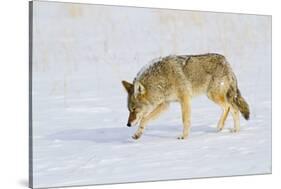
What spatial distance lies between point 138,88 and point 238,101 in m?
0.77

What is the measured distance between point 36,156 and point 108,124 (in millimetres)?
512

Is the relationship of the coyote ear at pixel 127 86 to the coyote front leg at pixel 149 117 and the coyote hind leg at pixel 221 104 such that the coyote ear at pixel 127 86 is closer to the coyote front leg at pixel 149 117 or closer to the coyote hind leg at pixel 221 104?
the coyote front leg at pixel 149 117

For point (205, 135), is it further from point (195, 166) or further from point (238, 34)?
point (238, 34)

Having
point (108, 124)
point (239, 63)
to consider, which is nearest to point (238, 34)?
point (239, 63)

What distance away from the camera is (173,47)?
185 inches

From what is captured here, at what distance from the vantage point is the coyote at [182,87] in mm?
4602

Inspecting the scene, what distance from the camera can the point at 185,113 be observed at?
15.5 ft

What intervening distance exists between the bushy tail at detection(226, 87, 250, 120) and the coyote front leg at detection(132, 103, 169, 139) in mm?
503

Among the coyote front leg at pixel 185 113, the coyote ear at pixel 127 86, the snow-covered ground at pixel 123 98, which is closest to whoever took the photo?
the snow-covered ground at pixel 123 98

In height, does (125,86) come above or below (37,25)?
below

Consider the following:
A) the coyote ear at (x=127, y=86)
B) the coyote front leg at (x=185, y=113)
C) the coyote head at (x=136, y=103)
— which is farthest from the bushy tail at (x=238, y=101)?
the coyote ear at (x=127, y=86)

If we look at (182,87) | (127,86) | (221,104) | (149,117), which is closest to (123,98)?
(127,86)

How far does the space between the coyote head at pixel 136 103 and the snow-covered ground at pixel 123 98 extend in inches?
1.7

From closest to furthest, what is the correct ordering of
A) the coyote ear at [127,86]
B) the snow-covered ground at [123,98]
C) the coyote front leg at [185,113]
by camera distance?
1. the snow-covered ground at [123,98]
2. the coyote ear at [127,86]
3. the coyote front leg at [185,113]
